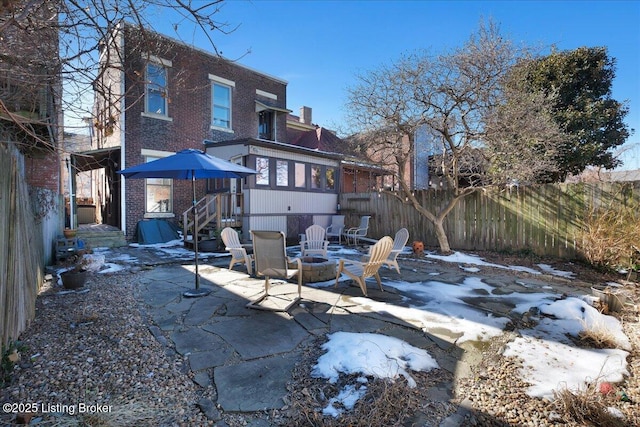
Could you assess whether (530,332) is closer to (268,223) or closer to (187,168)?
(187,168)

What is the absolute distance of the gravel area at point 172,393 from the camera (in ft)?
6.91

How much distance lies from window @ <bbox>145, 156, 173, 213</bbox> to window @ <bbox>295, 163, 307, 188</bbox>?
4.54 metres

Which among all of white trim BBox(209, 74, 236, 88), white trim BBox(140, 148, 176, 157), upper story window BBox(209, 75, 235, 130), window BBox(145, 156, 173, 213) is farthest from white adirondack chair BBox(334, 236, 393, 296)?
white trim BBox(209, 74, 236, 88)

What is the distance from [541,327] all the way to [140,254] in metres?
8.80

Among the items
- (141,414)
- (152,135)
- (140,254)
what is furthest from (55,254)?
(141,414)

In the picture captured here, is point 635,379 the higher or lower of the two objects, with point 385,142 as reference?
lower

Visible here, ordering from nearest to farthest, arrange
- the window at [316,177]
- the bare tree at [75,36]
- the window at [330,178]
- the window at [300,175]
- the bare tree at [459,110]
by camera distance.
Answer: the bare tree at [75,36]
the bare tree at [459,110]
the window at [300,175]
the window at [316,177]
the window at [330,178]

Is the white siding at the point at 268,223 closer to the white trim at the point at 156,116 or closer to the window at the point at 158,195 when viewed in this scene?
the window at the point at 158,195

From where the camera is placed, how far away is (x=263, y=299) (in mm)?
4652

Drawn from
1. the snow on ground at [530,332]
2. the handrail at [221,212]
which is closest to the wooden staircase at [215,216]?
the handrail at [221,212]

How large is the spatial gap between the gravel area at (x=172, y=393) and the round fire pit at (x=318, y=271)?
8.86 ft

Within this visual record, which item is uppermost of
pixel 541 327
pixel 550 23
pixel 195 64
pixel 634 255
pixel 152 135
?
pixel 195 64

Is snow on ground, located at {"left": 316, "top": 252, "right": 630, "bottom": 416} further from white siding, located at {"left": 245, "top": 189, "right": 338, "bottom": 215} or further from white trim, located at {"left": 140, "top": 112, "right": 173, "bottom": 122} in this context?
white trim, located at {"left": 140, "top": 112, "right": 173, "bottom": 122}

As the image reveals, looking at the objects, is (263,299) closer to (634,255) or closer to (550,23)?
(634,255)
